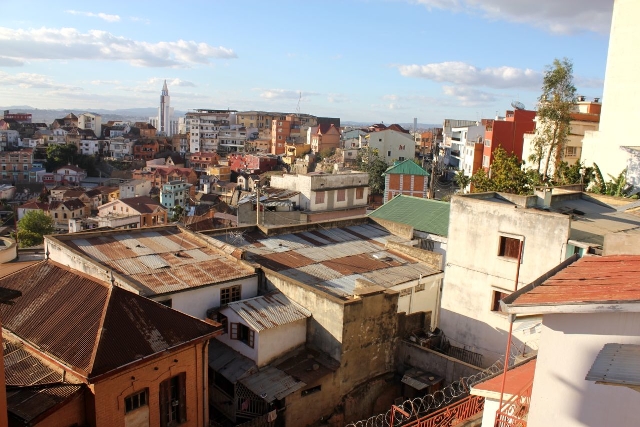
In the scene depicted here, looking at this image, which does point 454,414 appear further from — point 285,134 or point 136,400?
point 285,134

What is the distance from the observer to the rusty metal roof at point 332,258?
739 inches

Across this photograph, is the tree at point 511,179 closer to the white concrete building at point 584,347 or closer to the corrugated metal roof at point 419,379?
the corrugated metal roof at point 419,379

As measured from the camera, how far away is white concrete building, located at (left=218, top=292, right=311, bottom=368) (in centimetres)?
1511

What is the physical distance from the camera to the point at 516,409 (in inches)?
311

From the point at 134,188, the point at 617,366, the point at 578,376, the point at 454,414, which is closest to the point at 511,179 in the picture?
the point at 454,414

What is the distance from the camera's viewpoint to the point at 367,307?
15875 mm

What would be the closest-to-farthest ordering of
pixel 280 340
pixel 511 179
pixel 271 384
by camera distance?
pixel 271 384 < pixel 280 340 < pixel 511 179

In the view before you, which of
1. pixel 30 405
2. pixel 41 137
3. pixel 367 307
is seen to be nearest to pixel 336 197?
pixel 367 307

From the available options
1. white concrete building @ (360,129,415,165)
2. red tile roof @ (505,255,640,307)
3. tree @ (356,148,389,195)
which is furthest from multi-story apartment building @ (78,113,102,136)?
red tile roof @ (505,255,640,307)

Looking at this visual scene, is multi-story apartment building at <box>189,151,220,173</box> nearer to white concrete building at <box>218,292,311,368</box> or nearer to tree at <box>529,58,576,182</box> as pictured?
tree at <box>529,58,576,182</box>

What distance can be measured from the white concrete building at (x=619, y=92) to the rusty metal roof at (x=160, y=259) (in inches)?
915

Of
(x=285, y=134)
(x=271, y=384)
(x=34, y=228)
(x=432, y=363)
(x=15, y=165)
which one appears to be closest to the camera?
(x=271, y=384)

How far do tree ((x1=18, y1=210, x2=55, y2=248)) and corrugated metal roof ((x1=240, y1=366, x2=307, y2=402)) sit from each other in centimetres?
5178

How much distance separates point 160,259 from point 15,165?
105 meters
